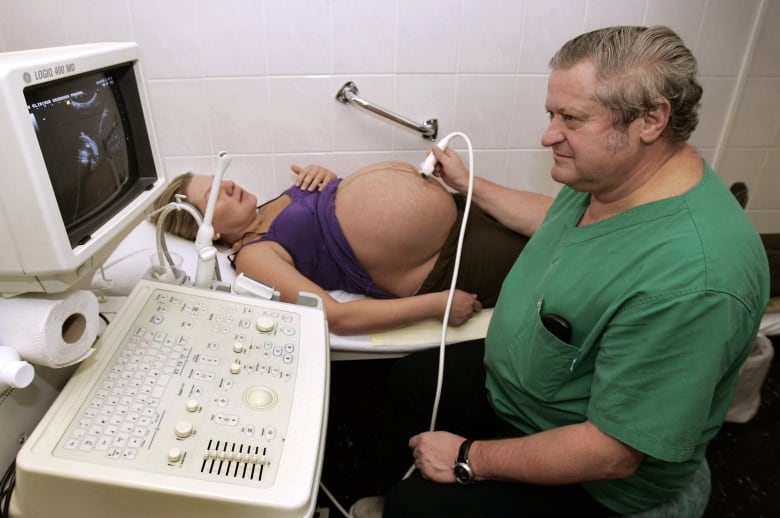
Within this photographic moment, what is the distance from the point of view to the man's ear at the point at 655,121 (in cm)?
84

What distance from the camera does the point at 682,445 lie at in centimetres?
81

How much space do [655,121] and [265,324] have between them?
2.41 feet

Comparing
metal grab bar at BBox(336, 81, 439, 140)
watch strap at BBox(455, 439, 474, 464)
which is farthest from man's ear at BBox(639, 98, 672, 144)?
metal grab bar at BBox(336, 81, 439, 140)

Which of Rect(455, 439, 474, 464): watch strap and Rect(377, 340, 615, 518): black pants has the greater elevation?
Rect(455, 439, 474, 464): watch strap

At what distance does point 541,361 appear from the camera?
1.00 m

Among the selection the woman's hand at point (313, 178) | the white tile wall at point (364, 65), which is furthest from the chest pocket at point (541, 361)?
the white tile wall at point (364, 65)

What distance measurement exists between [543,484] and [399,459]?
0.45m

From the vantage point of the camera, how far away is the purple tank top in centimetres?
155

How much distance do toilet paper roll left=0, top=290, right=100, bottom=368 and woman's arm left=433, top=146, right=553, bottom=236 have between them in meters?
1.07

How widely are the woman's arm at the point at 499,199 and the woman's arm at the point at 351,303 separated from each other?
0.29 meters

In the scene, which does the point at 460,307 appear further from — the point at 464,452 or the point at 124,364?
the point at 124,364

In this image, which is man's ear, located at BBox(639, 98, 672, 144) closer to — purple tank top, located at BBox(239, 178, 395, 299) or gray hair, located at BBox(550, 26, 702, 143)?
gray hair, located at BBox(550, 26, 702, 143)

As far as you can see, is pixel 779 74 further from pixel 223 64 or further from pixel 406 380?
pixel 223 64

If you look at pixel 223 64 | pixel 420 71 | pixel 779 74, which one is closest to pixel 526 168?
pixel 420 71
